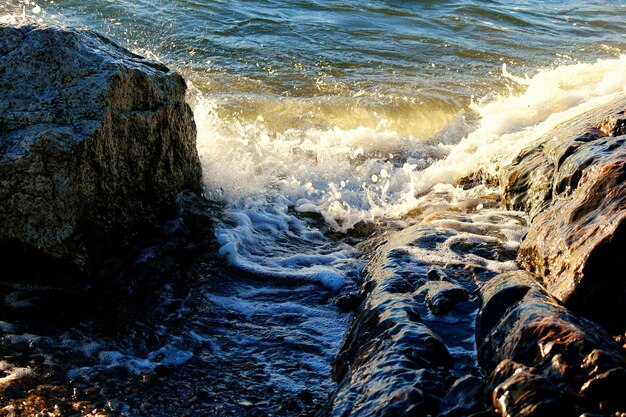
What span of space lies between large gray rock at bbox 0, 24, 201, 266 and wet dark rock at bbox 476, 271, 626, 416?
2.86 metres

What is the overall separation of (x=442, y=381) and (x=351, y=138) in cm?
546

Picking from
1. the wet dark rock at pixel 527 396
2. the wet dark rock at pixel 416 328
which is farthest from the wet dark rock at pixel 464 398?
the wet dark rock at pixel 527 396

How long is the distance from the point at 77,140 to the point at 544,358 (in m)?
3.34

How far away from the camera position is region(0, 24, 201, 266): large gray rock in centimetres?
438

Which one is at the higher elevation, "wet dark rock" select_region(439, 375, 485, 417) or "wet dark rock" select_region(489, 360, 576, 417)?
"wet dark rock" select_region(489, 360, 576, 417)

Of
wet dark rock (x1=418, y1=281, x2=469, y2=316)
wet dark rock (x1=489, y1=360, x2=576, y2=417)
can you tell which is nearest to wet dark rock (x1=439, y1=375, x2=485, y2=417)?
wet dark rock (x1=489, y1=360, x2=576, y2=417)

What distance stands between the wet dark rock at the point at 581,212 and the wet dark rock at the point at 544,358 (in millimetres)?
252

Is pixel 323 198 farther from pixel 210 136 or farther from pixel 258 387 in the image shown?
pixel 258 387

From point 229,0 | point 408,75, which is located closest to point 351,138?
point 408,75

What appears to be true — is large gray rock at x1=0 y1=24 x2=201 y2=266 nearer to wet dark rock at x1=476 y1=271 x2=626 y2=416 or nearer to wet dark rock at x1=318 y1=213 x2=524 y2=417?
wet dark rock at x1=318 y1=213 x2=524 y2=417

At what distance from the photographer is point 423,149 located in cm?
818

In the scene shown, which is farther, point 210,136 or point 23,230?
point 210,136

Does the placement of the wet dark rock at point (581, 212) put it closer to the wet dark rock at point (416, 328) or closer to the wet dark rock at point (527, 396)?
the wet dark rock at point (416, 328)

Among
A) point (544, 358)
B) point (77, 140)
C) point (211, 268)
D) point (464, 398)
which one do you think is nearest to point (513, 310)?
point (544, 358)
